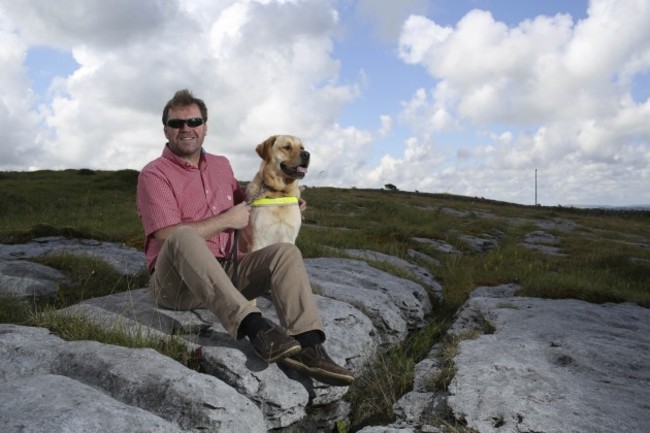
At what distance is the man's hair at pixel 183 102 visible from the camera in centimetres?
573

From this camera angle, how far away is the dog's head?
666cm

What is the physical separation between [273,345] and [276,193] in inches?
103

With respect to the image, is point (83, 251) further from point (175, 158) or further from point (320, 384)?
point (320, 384)

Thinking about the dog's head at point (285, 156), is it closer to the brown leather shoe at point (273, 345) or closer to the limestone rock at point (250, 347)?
the limestone rock at point (250, 347)

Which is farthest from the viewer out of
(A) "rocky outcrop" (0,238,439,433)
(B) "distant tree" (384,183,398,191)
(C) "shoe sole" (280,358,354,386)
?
(B) "distant tree" (384,183,398,191)

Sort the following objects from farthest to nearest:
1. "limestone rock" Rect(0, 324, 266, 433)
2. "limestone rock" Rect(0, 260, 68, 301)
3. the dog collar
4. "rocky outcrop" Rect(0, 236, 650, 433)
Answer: "limestone rock" Rect(0, 260, 68, 301), the dog collar, "rocky outcrop" Rect(0, 236, 650, 433), "limestone rock" Rect(0, 324, 266, 433)

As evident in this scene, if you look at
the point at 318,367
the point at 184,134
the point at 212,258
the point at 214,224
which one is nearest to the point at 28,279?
the point at 184,134

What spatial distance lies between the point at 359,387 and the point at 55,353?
284cm

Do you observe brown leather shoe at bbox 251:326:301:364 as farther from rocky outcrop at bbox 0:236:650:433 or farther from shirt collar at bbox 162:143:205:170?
shirt collar at bbox 162:143:205:170

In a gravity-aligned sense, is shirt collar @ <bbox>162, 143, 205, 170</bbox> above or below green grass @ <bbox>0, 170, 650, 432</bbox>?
above

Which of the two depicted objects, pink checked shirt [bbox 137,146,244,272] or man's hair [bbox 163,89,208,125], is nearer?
pink checked shirt [bbox 137,146,244,272]

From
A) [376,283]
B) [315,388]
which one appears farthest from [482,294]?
[315,388]

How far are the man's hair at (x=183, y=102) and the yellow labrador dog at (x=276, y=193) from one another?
1131mm

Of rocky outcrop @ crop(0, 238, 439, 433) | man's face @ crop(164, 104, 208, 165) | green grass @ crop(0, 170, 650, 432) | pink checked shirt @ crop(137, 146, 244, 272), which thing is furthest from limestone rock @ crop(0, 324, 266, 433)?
man's face @ crop(164, 104, 208, 165)
